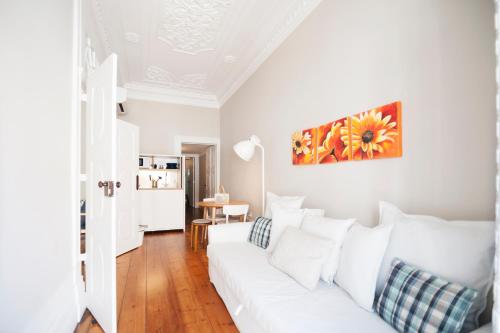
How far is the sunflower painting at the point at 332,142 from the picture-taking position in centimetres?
214

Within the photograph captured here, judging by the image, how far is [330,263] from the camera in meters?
1.60

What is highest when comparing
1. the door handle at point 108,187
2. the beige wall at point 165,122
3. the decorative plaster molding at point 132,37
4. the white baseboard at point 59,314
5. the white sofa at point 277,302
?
the decorative plaster molding at point 132,37

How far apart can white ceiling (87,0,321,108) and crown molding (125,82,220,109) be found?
102 mm

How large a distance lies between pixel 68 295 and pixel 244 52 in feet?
11.7

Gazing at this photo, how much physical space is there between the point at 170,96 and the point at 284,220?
442cm

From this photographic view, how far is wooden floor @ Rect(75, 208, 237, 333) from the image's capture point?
6.04 feet

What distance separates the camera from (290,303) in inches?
53.4

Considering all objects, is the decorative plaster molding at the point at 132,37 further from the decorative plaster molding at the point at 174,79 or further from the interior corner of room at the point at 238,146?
the decorative plaster molding at the point at 174,79

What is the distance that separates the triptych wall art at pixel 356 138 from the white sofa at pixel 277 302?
101 cm

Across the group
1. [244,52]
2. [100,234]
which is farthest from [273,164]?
[100,234]

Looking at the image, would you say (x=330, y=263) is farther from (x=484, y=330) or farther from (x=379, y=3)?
(x=379, y=3)

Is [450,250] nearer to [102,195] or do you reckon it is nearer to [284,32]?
[102,195]

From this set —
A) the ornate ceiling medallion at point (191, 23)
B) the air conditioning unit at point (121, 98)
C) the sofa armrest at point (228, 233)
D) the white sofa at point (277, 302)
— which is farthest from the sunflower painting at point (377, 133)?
the air conditioning unit at point (121, 98)

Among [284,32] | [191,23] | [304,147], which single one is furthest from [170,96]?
[304,147]
